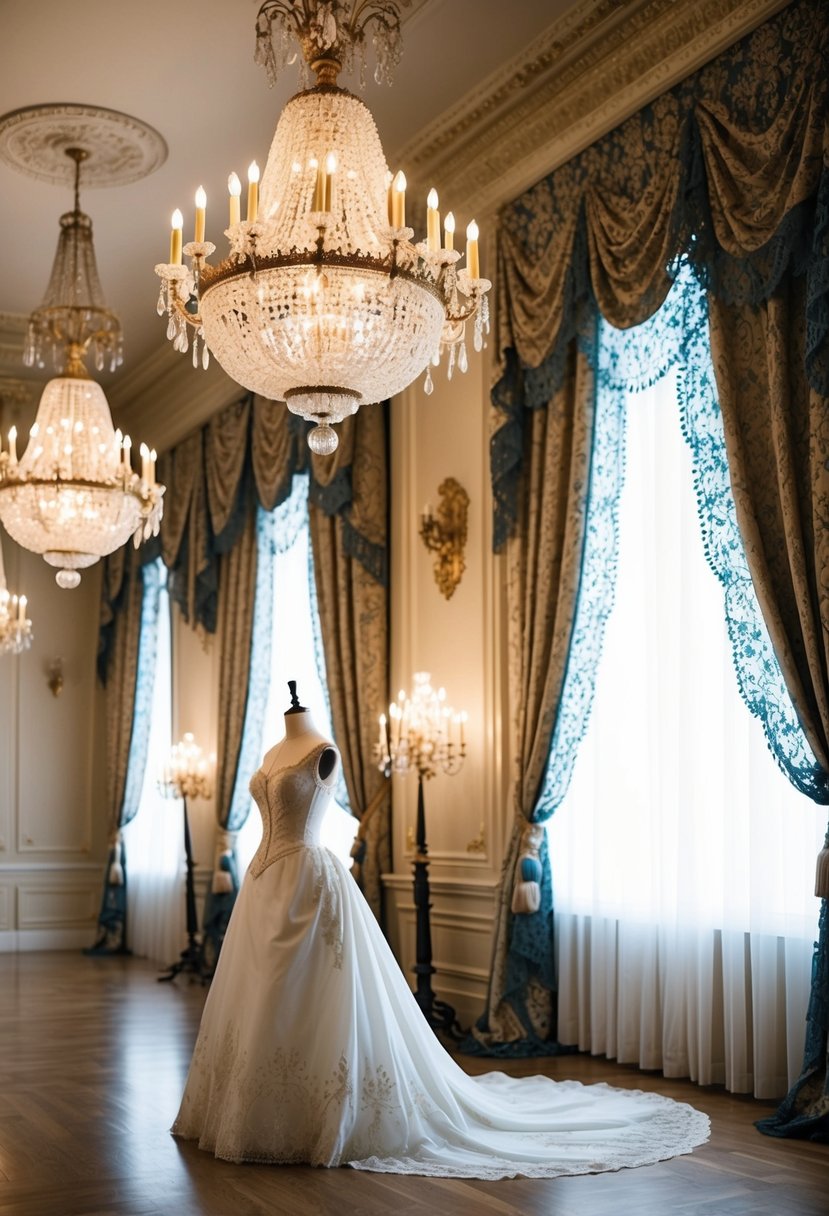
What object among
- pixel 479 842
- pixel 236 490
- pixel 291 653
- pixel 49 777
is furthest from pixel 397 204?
pixel 49 777

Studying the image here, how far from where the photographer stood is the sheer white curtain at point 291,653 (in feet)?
29.4

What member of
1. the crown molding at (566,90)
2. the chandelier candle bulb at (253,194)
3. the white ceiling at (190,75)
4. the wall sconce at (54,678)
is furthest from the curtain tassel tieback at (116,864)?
the chandelier candle bulb at (253,194)

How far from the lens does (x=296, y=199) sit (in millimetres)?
4102

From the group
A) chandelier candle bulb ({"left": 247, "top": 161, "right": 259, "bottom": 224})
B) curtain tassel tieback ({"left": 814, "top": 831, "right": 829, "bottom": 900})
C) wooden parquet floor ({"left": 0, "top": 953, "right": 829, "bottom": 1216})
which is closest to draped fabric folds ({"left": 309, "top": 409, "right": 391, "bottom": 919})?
wooden parquet floor ({"left": 0, "top": 953, "right": 829, "bottom": 1216})

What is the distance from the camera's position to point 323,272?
3.84 m

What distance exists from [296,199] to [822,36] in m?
2.17

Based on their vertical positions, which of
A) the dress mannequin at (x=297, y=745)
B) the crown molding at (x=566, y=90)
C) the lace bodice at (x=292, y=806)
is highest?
the crown molding at (x=566, y=90)

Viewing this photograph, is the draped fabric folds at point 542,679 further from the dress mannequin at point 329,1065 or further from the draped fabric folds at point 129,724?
the draped fabric folds at point 129,724

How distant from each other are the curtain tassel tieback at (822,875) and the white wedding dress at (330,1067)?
880 millimetres

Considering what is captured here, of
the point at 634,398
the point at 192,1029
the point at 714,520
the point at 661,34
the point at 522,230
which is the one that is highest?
the point at 661,34

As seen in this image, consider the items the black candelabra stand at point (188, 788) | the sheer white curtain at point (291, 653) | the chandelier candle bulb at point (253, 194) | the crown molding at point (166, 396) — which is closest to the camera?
the chandelier candle bulb at point (253, 194)

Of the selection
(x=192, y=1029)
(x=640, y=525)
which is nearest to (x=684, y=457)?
(x=640, y=525)

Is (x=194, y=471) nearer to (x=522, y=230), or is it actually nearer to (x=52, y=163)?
(x=52, y=163)

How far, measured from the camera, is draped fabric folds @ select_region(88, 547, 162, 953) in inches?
449
